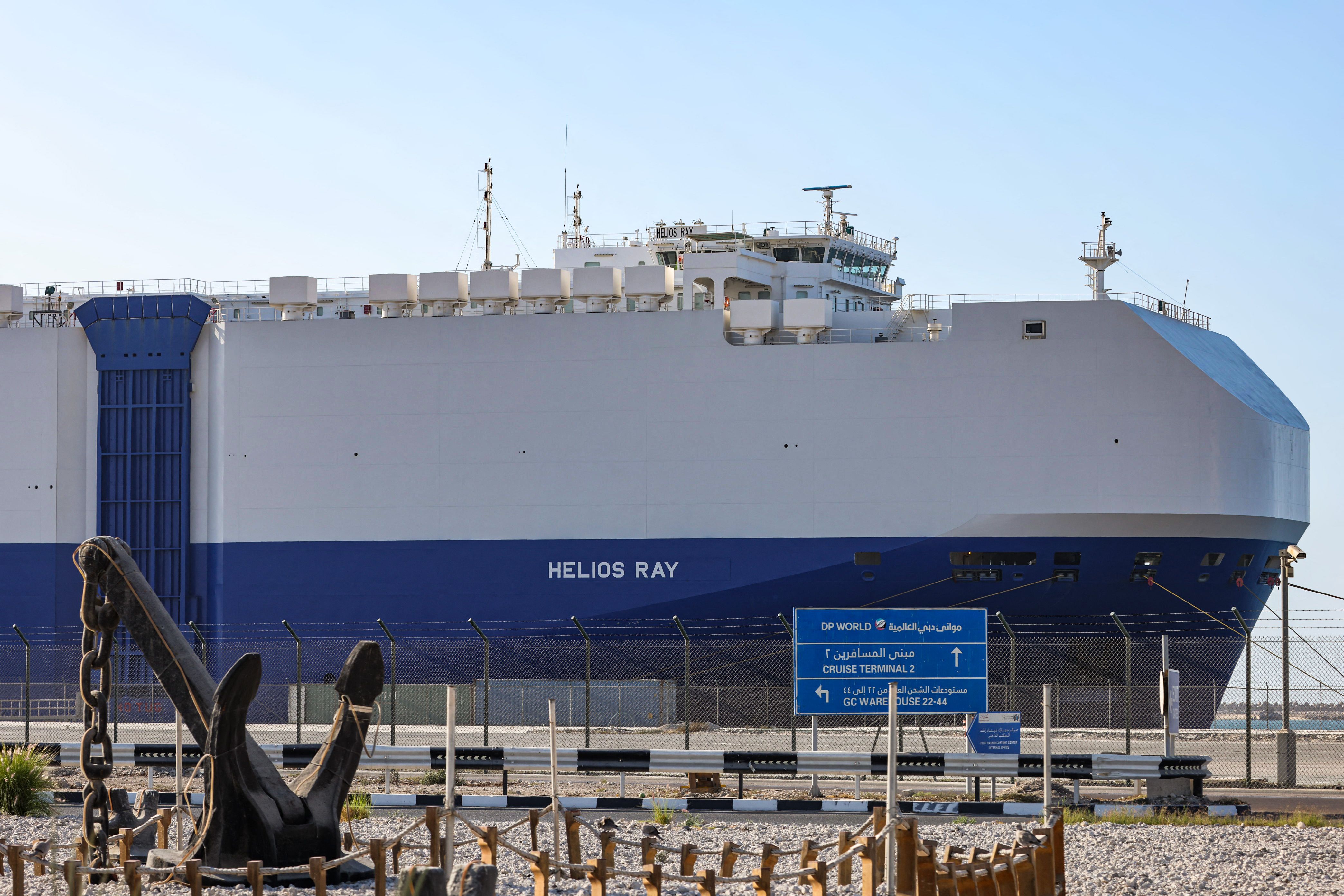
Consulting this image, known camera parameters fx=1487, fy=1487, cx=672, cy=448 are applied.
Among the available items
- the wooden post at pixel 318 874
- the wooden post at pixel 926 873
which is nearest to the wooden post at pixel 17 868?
the wooden post at pixel 318 874

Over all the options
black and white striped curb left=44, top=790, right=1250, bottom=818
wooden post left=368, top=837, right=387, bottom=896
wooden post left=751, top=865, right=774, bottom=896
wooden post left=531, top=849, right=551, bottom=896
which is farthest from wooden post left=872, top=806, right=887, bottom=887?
black and white striped curb left=44, top=790, right=1250, bottom=818

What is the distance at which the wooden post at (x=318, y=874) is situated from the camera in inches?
335

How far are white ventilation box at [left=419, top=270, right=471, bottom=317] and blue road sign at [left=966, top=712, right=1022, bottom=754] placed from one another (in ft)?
58.5

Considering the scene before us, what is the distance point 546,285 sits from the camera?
29719mm

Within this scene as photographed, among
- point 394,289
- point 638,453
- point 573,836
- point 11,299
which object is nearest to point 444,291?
point 394,289

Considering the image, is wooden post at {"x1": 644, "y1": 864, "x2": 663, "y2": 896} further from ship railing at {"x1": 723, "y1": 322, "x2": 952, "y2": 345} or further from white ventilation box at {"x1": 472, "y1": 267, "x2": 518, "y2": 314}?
white ventilation box at {"x1": 472, "y1": 267, "x2": 518, "y2": 314}

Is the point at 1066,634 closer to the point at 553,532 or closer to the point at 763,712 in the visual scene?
the point at 763,712

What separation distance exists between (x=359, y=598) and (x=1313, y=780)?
18594 mm

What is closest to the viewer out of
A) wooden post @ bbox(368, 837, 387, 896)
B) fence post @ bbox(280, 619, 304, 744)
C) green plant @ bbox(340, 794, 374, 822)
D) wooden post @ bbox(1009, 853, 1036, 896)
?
wooden post @ bbox(1009, 853, 1036, 896)

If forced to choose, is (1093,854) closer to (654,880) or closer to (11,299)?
(654,880)

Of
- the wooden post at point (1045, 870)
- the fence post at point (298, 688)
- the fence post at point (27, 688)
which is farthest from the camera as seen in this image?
the fence post at point (27, 688)

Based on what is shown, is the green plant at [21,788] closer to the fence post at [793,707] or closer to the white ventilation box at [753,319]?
the fence post at [793,707]

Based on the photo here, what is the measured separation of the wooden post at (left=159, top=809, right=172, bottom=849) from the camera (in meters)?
10.6

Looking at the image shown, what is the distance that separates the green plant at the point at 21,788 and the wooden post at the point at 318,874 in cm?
676
